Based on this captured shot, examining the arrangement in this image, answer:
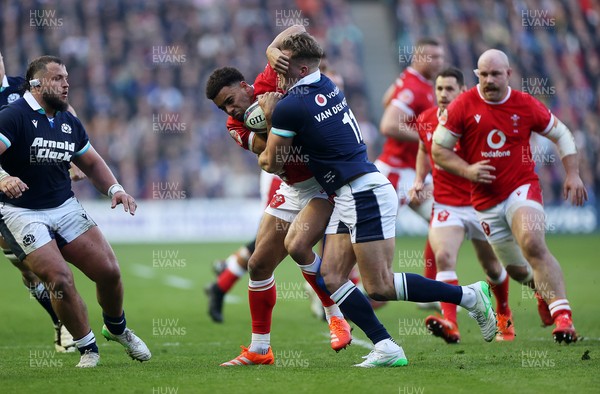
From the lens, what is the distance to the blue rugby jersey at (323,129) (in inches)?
297

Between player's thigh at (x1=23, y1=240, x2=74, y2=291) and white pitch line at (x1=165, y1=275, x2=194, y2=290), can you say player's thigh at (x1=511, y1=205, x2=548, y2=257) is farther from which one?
white pitch line at (x1=165, y1=275, x2=194, y2=290)

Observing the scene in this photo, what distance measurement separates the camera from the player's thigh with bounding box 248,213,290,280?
8.34 meters

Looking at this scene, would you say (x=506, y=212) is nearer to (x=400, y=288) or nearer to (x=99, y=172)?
(x=400, y=288)

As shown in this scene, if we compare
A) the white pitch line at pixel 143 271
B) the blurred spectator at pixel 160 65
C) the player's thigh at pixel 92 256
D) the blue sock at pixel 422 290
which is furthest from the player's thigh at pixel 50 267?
the blurred spectator at pixel 160 65

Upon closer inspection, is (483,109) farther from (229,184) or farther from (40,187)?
(229,184)

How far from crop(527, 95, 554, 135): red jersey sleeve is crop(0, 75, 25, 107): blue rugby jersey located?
4905 mm

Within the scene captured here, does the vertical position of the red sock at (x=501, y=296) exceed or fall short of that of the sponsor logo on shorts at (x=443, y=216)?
it falls short

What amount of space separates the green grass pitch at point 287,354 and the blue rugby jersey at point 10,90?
7.97 ft

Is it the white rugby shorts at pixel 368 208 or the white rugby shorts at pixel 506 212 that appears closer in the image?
the white rugby shorts at pixel 368 208

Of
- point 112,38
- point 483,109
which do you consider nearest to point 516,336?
point 483,109

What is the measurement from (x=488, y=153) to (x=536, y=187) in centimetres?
55

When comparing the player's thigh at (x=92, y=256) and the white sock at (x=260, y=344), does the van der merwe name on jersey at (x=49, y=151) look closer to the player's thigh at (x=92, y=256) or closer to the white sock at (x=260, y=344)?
the player's thigh at (x=92, y=256)

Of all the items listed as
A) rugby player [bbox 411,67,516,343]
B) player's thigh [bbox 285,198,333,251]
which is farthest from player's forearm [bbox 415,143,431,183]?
player's thigh [bbox 285,198,333,251]

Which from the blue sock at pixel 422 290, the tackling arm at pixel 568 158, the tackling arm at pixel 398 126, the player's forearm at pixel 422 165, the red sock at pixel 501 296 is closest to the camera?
the blue sock at pixel 422 290
